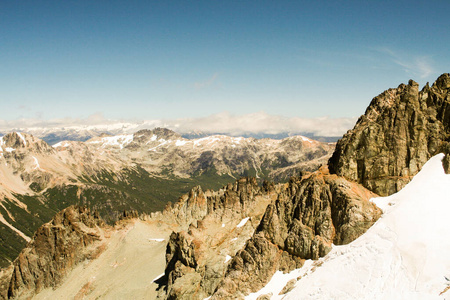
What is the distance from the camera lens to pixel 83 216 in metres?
105

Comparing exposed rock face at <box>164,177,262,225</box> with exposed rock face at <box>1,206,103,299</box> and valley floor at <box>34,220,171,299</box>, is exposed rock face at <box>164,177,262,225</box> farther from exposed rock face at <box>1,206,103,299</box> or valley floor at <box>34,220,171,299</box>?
exposed rock face at <box>1,206,103,299</box>

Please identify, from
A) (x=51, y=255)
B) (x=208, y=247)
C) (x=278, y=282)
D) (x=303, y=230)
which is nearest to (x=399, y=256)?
(x=303, y=230)

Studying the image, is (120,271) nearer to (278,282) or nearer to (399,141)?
(278,282)

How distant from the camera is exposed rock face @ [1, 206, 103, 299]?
89.3 metres

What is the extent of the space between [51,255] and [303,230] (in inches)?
3418

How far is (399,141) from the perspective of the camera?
51562 millimetres

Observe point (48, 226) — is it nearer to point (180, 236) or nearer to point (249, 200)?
point (180, 236)

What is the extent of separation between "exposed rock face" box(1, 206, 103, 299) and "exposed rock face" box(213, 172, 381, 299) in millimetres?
66528

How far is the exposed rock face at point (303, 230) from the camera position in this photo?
4628 cm

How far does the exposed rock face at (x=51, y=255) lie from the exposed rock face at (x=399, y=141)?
8855 centimetres

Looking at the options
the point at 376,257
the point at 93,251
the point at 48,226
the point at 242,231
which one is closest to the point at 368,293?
the point at 376,257

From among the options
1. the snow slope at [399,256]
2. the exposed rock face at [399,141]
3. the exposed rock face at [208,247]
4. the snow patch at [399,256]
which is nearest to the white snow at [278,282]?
the snow slope at [399,256]

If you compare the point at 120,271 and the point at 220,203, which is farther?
the point at 220,203

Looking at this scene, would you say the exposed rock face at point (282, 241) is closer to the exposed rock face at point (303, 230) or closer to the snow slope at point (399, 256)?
the exposed rock face at point (303, 230)
